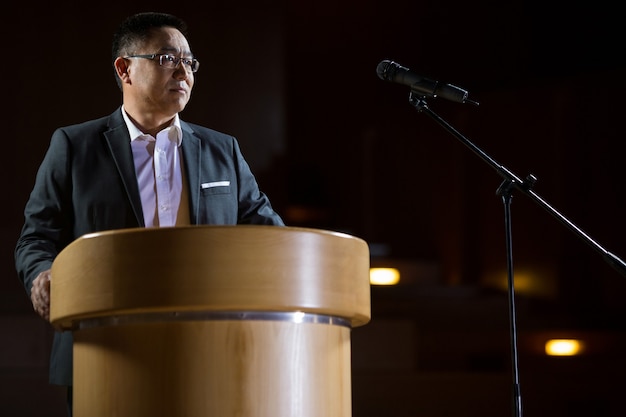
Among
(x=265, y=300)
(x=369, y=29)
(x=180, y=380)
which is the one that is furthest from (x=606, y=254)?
(x=369, y=29)

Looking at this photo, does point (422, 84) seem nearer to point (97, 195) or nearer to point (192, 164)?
point (192, 164)

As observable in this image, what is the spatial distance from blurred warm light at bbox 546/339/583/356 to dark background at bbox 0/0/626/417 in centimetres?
3

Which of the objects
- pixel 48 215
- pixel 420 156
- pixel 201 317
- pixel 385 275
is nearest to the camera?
pixel 201 317

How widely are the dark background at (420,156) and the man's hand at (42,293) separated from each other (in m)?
1.59

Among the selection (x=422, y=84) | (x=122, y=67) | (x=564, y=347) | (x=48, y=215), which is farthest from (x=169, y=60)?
(x=564, y=347)

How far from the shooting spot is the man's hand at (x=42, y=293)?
1.50 meters

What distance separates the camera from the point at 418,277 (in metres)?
4.39

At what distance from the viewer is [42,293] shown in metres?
1.51

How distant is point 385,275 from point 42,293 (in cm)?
285

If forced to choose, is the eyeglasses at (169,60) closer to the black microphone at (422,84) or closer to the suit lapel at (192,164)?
the suit lapel at (192,164)

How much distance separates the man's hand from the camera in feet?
4.93

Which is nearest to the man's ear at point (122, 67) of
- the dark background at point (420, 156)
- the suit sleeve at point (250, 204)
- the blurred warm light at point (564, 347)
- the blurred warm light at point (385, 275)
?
the suit sleeve at point (250, 204)

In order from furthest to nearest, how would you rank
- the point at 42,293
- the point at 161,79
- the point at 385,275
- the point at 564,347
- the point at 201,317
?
the point at 385,275 → the point at 564,347 → the point at 161,79 → the point at 42,293 → the point at 201,317

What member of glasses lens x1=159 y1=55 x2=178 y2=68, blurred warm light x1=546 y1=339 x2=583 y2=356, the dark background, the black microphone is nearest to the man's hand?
glasses lens x1=159 y1=55 x2=178 y2=68
